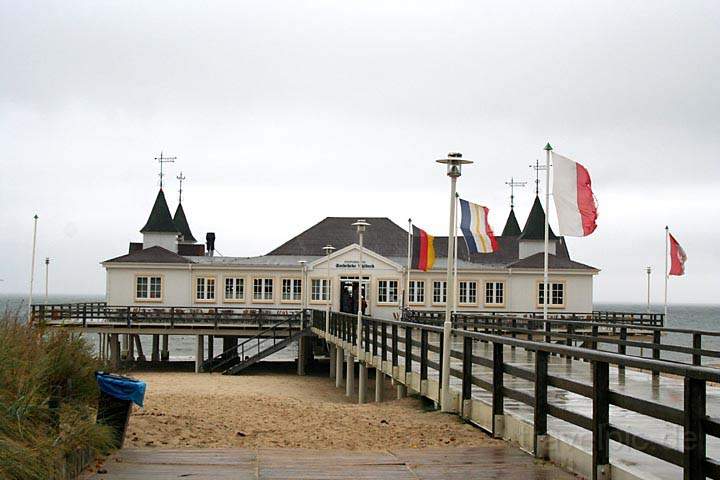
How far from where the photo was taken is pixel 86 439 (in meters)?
8.48

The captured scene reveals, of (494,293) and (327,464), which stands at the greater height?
(494,293)

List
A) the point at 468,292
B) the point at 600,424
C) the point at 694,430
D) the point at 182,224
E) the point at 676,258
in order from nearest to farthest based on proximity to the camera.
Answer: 1. the point at 694,430
2. the point at 600,424
3. the point at 676,258
4. the point at 468,292
5. the point at 182,224

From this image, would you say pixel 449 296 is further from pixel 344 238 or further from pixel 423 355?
pixel 344 238

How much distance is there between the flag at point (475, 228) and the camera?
112ft

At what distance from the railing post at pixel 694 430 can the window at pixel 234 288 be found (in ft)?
135

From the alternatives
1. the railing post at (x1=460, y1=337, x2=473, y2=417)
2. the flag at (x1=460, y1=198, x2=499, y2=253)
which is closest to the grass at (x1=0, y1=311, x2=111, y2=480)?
the railing post at (x1=460, y1=337, x2=473, y2=417)

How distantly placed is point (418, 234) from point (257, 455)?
28320 millimetres

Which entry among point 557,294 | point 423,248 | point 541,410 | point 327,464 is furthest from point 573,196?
point 557,294

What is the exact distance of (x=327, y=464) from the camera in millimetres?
8641

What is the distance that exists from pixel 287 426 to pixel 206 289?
116 ft

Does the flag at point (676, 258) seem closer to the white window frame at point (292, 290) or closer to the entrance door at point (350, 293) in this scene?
the entrance door at point (350, 293)

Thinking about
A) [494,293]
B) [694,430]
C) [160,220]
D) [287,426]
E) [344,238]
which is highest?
[160,220]

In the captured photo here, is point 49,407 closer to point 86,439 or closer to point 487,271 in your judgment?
point 86,439

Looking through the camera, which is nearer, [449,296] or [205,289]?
[449,296]
